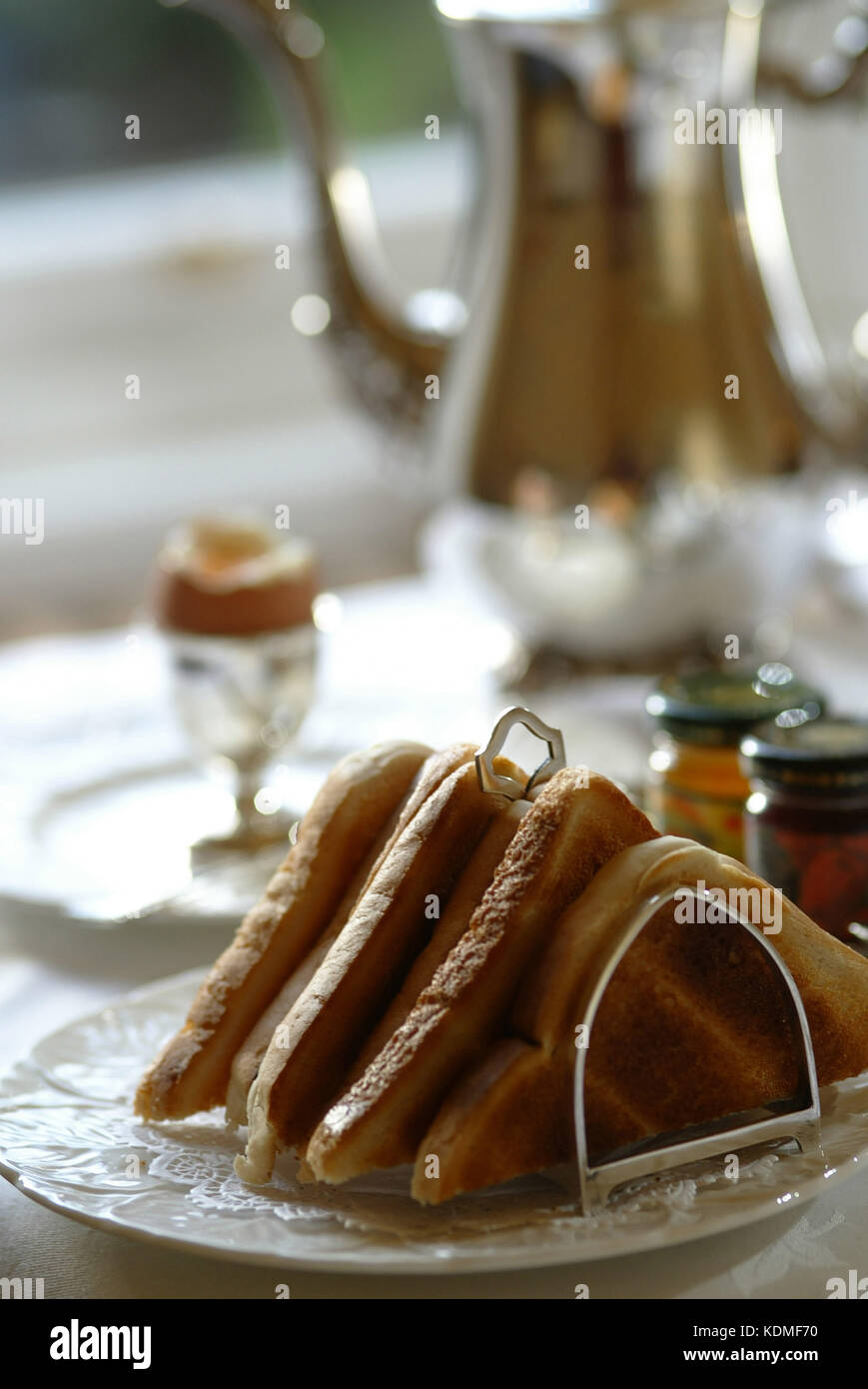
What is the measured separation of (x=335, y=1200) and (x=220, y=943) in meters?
0.24

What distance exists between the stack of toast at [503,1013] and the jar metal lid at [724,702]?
16cm

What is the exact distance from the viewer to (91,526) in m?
2.34

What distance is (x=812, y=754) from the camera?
1.78 ft

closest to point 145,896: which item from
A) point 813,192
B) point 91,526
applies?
point 91,526

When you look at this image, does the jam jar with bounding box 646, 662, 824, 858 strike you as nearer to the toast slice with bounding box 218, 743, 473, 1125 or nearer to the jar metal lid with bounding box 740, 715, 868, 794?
the jar metal lid with bounding box 740, 715, 868, 794

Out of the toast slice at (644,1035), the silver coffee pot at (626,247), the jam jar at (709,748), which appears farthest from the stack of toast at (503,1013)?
the silver coffee pot at (626,247)

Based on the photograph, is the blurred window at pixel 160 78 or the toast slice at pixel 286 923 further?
the blurred window at pixel 160 78

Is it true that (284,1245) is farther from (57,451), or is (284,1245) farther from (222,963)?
(57,451)

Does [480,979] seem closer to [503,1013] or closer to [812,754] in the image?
[503,1013]

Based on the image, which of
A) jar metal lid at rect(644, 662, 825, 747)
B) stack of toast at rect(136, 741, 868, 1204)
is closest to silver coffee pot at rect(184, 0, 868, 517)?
jar metal lid at rect(644, 662, 825, 747)

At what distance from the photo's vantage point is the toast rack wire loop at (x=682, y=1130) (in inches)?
16.5

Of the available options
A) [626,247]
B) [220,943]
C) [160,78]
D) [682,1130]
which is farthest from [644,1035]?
[160,78]

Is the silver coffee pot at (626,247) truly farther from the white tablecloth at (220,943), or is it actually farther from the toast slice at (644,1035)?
the toast slice at (644,1035)

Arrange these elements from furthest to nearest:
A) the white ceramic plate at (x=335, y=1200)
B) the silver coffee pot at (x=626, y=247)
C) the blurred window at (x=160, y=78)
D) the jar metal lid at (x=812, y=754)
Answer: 1. the blurred window at (x=160, y=78)
2. the silver coffee pot at (x=626, y=247)
3. the jar metal lid at (x=812, y=754)
4. the white ceramic plate at (x=335, y=1200)
